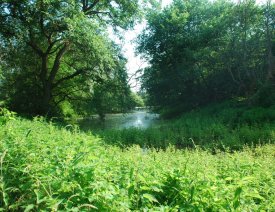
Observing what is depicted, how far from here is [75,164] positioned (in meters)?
2.36

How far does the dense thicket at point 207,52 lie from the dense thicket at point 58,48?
7.21 m

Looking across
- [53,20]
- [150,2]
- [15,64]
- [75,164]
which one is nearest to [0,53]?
[15,64]

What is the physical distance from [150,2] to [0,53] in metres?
11.3

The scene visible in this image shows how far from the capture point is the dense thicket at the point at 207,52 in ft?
64.2

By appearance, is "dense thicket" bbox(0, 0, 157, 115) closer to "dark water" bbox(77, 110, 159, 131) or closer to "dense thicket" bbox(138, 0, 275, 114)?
"dark water" bbox(77, 110, 159, 131)

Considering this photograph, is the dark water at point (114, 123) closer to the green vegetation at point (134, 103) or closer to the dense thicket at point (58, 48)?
the green vegetation at point (134, 103)

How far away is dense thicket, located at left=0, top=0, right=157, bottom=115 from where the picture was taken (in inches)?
592

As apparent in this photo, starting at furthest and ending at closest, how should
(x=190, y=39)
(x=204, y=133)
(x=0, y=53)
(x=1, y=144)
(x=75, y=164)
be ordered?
(x=190, y=39), (x=0, y=53), (x=204, y=133), (x=1, y=144), (x=75, y=164)

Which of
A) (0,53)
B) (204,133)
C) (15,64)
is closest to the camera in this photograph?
(204,133)

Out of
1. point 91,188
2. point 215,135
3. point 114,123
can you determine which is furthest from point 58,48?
point 91,188

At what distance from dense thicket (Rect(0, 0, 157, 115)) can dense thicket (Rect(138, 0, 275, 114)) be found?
284 inches

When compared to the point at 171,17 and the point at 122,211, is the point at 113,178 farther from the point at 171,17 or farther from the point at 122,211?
the point at 171,17

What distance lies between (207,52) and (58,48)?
1217 centimetres

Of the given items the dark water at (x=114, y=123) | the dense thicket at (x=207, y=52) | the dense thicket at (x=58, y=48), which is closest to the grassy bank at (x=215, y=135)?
the dense thicket at (x=207, y=52)
